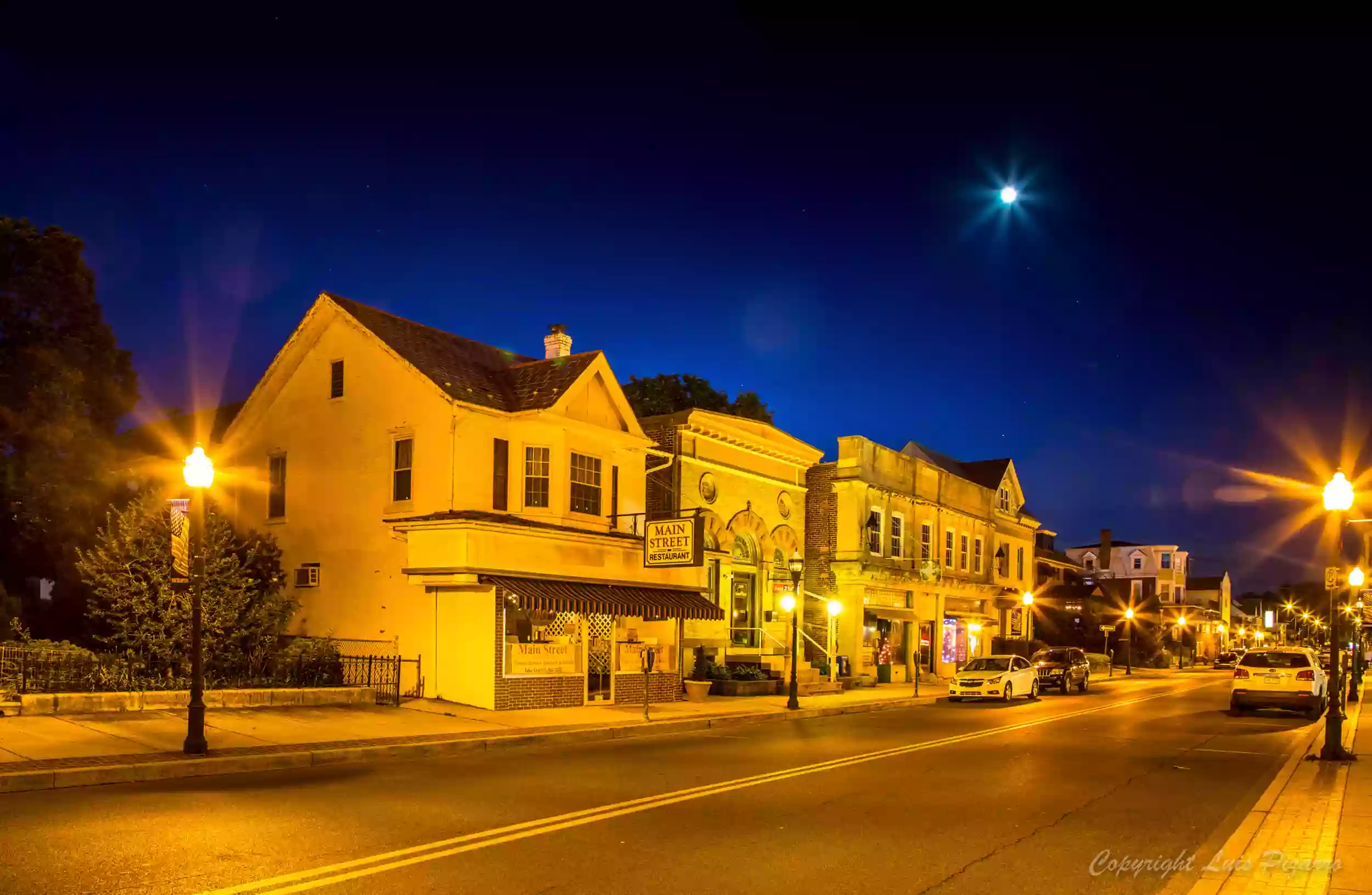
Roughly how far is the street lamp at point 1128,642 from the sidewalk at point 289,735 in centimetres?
4165

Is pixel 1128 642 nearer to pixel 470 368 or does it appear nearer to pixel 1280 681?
pixel 1280 681

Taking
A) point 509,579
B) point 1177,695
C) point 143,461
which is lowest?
point 1177,695

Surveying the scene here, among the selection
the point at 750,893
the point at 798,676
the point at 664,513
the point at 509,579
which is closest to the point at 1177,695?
the point at 798,676

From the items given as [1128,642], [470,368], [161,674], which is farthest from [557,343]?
[1128,642]

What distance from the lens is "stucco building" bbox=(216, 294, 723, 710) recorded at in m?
22.5

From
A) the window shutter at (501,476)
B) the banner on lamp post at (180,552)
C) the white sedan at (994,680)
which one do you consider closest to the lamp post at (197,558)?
the banner on lamp post at (180,552)

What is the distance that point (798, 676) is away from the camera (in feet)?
107

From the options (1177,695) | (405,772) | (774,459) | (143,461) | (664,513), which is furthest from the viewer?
(1177,695)

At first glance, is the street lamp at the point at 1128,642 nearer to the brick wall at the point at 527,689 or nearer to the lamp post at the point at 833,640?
the lamp post at the point at 833,640

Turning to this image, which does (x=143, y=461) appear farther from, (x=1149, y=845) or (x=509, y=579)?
(x=1149, y=845)

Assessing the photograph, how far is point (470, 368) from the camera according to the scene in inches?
1011

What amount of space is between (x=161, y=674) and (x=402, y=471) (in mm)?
6425

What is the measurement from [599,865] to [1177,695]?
33640 millimetres

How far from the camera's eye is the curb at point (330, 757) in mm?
12250
